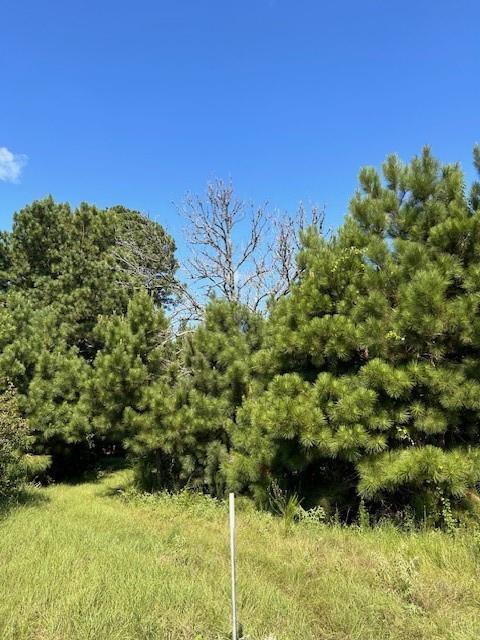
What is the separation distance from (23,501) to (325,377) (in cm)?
612

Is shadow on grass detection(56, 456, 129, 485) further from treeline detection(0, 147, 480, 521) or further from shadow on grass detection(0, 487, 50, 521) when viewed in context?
shadow on grass detection(0, 487, 50, 521)

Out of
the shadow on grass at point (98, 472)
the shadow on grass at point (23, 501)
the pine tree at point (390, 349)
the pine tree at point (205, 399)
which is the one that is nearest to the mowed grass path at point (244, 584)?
the pine tree at point (390, 349)

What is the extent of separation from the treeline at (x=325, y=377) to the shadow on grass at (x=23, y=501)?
60 centimetres

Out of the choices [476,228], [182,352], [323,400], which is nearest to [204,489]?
[182,352]

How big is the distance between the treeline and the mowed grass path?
1.06m

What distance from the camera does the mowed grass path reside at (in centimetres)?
334

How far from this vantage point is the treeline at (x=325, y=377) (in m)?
6.06

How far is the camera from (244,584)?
4078 millimetres

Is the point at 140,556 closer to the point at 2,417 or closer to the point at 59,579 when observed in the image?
the point at 59,579

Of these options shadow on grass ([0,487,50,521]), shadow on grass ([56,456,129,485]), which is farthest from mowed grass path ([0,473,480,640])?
shadow on grass ([56,456,129,485])

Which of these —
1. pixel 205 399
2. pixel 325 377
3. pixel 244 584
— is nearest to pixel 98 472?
pixel 205 399

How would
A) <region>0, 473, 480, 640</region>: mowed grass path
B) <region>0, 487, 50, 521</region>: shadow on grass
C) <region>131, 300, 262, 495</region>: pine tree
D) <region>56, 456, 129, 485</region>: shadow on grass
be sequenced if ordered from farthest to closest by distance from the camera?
<region>56, 456, 129, 485</region>: shadow on grass, <region>131, 300, 262, 495</region>: pine tree, <region>0, 487, 50, 521</region>: shadow on grass, <region>0, 473, 480, 640</region>: mowed grass path

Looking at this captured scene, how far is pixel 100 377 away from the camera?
397 inches

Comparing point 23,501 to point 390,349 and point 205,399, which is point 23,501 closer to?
point 205,399
